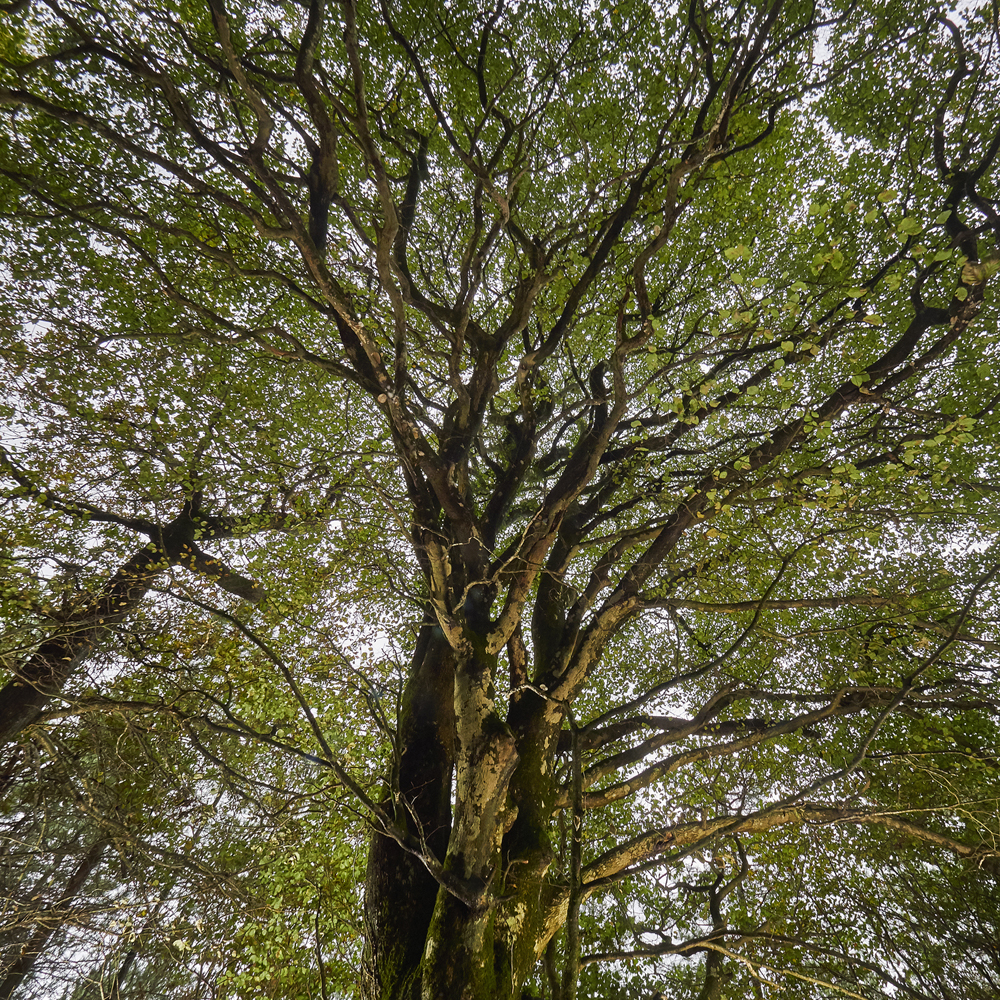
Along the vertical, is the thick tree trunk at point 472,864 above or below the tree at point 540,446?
below

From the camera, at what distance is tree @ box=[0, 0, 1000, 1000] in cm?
439

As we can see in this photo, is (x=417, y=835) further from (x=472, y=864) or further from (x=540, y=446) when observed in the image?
(x=540, y=446)

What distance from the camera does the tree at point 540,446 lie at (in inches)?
173

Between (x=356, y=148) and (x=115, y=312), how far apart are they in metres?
4.68

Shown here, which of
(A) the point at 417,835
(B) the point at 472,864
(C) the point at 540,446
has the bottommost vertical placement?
(B) the point at 472,864

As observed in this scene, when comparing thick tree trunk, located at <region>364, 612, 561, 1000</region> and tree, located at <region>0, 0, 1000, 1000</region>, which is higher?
tree, located at <region>0, 0, 1000, 1000</region>

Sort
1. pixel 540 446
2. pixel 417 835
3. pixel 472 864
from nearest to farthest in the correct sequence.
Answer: pixel 472 864 < pixel 417 835 < pixel 540 446

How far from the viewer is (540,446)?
9742mm

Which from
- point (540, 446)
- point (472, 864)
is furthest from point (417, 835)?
point (540, 446)

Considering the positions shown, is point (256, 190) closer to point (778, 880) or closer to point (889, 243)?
point (889, 243)

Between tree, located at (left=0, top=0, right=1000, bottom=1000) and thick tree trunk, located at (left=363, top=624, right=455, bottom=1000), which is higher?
tree, located at (left=0, top=0, right=1000, bottom=1000)

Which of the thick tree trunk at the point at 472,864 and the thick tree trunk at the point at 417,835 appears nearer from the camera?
the thick tree trunk at the point at 472,864

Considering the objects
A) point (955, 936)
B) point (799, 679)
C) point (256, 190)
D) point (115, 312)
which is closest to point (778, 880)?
point (955, 936)

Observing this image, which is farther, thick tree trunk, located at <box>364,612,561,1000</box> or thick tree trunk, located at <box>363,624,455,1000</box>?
thick tree trunk, located at <box>363,624,455,1000</box>
